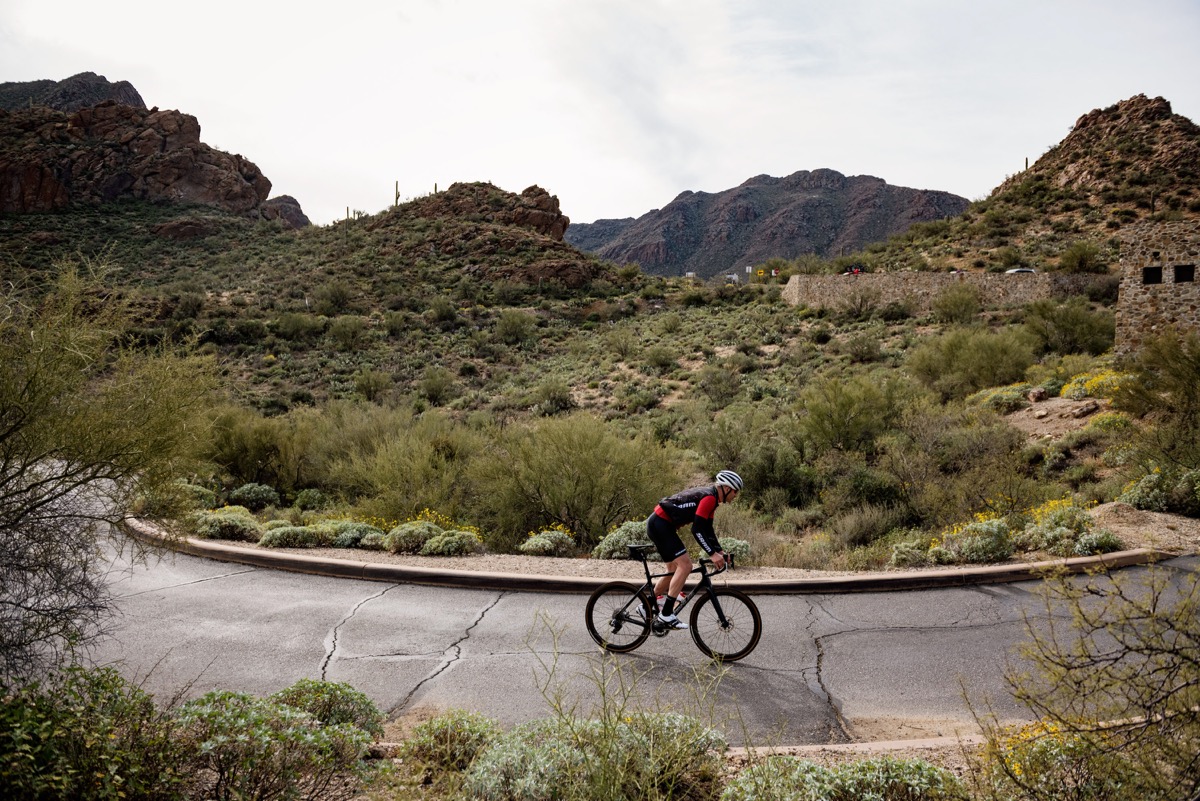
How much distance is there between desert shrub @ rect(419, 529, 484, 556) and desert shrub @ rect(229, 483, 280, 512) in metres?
7.56

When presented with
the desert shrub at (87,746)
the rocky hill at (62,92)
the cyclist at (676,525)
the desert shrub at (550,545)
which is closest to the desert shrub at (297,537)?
the desert shrub at (550,545)

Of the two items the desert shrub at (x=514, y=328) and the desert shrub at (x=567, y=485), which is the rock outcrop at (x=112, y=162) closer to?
the desert shrub at (x=514, y=328)

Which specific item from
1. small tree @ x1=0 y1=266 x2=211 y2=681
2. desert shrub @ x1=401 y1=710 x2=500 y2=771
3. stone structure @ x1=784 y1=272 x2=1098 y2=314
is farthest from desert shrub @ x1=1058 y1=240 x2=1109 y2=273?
small tree @ x1=0 y1=266 x2=211 y2=681

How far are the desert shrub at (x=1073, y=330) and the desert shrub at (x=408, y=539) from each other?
25345 mm

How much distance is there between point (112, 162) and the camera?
64250 millimetres

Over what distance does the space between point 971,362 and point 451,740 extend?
24.5 m

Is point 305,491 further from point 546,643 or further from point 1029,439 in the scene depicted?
point 1029,439

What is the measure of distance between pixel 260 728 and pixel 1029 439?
17908 millimetres

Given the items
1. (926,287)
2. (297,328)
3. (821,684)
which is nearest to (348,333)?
(297,328)

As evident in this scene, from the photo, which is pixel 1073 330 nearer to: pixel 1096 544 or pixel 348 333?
pixel 1096 544

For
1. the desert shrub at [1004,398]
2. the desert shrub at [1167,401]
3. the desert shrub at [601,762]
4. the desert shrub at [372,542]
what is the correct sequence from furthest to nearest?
1. the desert shrub at [1004,398]
2. the desert shrub at [1167,401]
3. the desert shrub at [372,542]
4. the desert shrub at [601,762]

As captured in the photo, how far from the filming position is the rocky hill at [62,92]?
85.3 m

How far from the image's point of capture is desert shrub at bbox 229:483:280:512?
1636 cm

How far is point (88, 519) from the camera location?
546 centimetres
